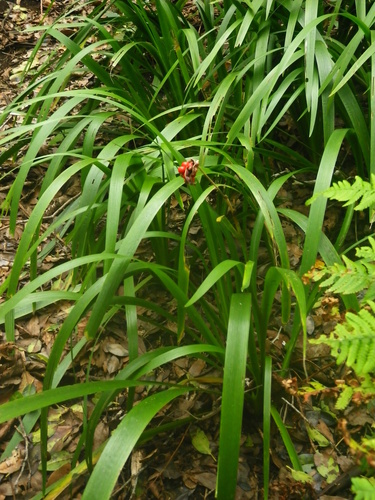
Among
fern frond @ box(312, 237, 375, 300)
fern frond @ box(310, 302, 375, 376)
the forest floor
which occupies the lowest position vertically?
the forest floor

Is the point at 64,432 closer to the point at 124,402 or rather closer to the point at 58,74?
the point at 124,402

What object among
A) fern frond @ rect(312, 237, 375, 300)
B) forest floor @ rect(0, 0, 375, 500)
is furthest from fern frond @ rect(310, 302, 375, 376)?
forest floor @ rect(0, 0, 375, 500)

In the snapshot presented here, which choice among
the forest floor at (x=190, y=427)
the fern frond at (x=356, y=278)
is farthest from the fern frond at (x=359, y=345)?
the forest floor at (x=190, y=427)

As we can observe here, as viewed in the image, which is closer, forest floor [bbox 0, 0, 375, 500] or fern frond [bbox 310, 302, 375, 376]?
fern frond [bbox 310, 302, 375, 376]

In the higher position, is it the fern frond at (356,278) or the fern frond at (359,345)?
the fern frond at (356,278)

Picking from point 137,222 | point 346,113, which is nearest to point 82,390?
point 137,222

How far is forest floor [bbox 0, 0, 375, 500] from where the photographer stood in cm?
130

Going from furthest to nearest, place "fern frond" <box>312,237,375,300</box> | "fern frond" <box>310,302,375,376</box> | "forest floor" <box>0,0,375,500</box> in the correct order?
"forest floor" <box>0,0,375,500</box>
"fern frond" <box>312,237,375,300</box>
"fern frond" <box>310,302,375,376</box>

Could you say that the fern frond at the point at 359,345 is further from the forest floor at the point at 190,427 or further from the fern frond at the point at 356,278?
the forest floor at the point at 190,427

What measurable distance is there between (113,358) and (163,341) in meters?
0.19

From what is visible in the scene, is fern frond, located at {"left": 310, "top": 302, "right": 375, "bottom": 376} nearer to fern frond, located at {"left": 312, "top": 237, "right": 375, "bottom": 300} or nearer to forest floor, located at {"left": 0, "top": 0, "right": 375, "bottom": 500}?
fern frond, located at {"left": 312, "top": 237, "right": 375, "bottom": 300}

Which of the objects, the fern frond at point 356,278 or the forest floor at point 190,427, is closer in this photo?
the fern frond at point 356,278

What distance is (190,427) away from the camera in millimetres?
1459

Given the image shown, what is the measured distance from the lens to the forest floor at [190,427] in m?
1.30
